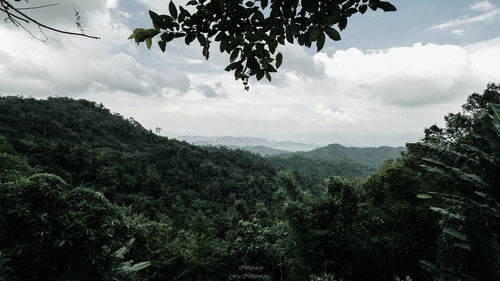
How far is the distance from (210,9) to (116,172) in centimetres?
3439

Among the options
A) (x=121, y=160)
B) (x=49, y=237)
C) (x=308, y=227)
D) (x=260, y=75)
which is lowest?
(x=121, y=160)

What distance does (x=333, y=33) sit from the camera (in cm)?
128

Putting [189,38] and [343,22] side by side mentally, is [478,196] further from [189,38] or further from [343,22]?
[189,38]

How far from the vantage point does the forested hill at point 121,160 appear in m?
27.2

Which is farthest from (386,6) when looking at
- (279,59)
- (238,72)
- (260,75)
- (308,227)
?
(308,227)

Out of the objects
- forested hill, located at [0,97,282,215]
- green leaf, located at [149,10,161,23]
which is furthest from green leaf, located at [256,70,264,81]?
forested hill, located at [0,97,282,215]

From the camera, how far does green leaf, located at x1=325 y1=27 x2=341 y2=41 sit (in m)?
1.27

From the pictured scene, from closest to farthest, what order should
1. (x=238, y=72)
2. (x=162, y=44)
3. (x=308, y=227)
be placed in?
(x=162, y=44) < (x=238, y=72) < (x=308, y=227)

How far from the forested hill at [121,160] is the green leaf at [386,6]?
26206mm

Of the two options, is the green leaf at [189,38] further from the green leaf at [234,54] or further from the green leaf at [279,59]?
the green leaf at [279,59]

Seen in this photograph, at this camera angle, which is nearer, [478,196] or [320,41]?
[320,41]

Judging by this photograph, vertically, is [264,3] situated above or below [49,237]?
above

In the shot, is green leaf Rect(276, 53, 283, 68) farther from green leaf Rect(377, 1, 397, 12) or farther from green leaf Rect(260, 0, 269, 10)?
green leaf Rect(377, 1, 397, 12)

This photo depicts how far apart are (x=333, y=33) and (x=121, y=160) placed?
151 ft
